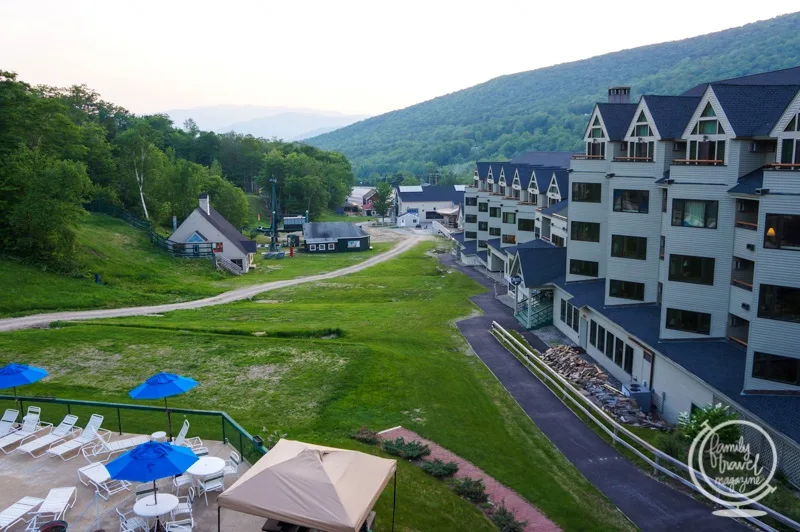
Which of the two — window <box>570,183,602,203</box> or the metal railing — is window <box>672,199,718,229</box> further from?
window <box>570,183,602,203</box>

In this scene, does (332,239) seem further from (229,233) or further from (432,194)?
(432,194)

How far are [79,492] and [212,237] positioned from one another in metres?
62.5

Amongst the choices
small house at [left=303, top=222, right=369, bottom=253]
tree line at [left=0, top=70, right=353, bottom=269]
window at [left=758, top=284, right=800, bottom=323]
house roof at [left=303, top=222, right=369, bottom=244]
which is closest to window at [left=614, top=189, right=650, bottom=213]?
window at [left=758, top=284, right=800, bottom=323]

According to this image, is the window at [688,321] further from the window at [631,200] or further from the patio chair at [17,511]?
the patio chair at [17,511]

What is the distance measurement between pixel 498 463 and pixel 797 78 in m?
27.5

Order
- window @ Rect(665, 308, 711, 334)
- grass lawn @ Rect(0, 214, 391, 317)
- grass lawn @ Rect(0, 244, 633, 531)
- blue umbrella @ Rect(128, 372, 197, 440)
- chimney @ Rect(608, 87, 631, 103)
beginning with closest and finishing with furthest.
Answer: blue umbrella @ Rect(128, 372, 197, 440) → grass lawn @ Rect(0, 244, 633, 531) → window @ Rect(665, 308, 711, 334) → grass lawn @ Rect(0, 214, 391, 317) → chimney @ Rect(608, 87, 631, 103)

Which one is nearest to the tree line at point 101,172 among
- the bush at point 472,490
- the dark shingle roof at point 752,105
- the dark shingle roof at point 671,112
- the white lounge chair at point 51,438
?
the white lounge chair at point 51,438

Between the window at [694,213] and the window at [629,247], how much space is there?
563cm

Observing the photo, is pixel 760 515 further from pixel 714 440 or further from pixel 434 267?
pixel 434 267

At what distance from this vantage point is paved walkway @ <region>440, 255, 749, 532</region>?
65.7ft

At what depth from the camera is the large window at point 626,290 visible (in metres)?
36.9

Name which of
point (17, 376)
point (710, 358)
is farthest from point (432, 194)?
point (17, 376)

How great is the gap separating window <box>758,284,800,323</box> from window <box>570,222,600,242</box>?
18922mm

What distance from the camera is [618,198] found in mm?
37875
